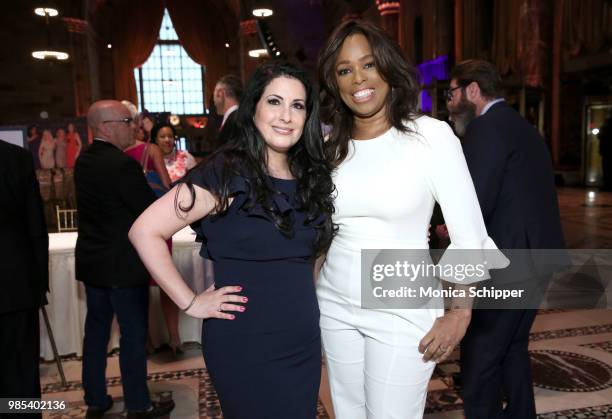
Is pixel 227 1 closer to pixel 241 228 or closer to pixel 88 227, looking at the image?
pixel 88 227

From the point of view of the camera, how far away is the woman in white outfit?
1.39 meters

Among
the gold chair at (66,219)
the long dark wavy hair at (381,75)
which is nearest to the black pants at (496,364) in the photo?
the long dark wavy hair at (381,75)

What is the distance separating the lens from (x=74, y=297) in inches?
139

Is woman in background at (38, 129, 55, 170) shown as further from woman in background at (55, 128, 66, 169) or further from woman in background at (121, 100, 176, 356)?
woman in background at (121, 100, 176, 356)

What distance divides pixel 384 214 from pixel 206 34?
2110cm

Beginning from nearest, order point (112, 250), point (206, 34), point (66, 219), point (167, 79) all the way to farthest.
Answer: point (112, 250) < point (66, 219) < point (206, 34) < point (167, 79)

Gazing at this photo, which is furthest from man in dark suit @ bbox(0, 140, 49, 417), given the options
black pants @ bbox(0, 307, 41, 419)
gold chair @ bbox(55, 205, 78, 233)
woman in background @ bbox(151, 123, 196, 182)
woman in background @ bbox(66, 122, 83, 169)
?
woman in background @ bbox(66, 122, 83, 169)

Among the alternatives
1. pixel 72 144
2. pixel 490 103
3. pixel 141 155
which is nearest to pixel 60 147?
pixel 72 144

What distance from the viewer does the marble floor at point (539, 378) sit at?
272 cm

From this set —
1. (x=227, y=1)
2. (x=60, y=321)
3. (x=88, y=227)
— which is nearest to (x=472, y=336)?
(x=88, y=227)

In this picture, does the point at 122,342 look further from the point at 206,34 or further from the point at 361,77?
the point at 206,34

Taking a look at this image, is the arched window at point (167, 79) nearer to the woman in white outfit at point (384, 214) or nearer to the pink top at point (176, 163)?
the pink top at point (176, 163)

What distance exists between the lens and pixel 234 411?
1448 millimetres

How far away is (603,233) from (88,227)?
6659 millimetres
